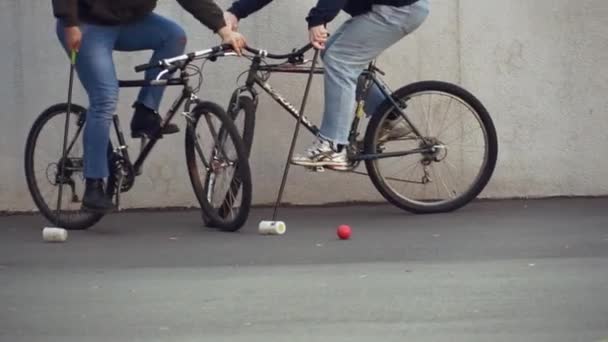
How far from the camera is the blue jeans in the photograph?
8.69m

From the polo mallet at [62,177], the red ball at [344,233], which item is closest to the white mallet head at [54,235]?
the polo mallet at [62,177]

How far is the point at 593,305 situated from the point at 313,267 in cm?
161

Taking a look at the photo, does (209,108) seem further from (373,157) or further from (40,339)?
(40,339)

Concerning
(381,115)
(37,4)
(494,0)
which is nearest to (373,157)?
(381,115)

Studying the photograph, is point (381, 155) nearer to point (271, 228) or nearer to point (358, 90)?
point (358, 90)

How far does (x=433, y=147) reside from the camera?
9398 mm

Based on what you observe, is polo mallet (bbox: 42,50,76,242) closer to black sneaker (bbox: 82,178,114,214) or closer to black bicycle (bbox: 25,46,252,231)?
black bicycle (bbox: 25,46,252,231)

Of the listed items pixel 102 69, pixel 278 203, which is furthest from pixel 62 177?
pixel 278 203

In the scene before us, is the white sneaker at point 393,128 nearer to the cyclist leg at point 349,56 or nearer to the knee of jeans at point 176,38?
the cyclist leg at point 349,56

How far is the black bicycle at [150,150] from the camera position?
346 inches

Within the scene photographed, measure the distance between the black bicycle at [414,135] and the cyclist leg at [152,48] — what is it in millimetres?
424

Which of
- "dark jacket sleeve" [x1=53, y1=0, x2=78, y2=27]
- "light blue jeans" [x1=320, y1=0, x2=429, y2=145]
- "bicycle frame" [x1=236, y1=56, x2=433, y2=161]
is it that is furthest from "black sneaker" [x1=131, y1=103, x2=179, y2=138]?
"light blue jeans" [x1=320, y1=0, x2=429, y2=145]

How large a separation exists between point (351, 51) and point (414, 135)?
2.36ft

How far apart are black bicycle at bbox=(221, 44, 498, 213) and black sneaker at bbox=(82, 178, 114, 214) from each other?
2.83 feet
